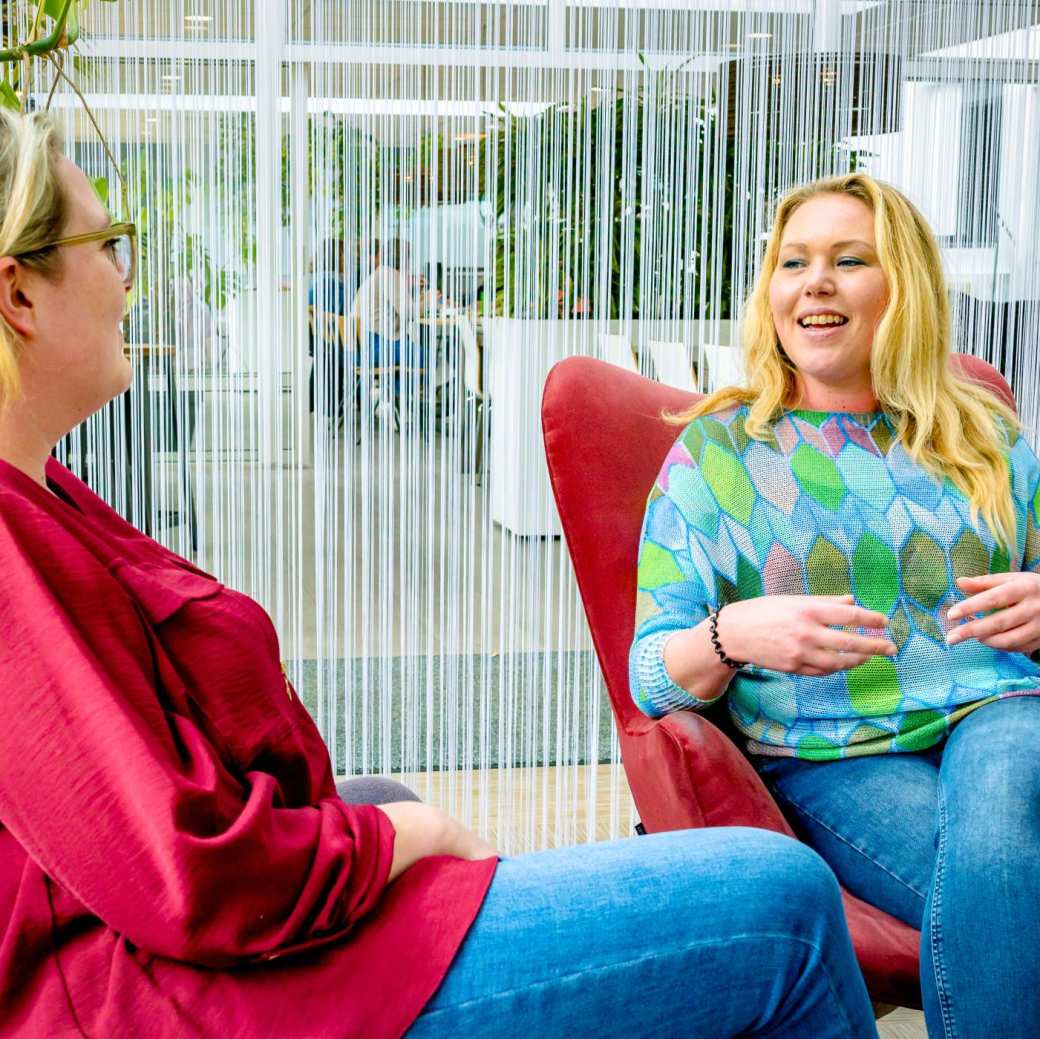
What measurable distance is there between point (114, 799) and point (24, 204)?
0.44 m

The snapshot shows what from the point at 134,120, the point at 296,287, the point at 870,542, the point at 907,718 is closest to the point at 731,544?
the point at 870,542

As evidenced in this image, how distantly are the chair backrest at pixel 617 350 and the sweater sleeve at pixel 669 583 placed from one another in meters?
0.94

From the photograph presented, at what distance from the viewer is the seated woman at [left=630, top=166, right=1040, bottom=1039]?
139cm

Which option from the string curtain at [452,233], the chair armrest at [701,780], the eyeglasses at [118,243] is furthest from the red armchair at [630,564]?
the eyeglasses at [118,243]

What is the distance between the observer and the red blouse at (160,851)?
0.87 m

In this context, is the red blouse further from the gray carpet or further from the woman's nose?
the gray carpet

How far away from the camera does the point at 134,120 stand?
2473 millimetres

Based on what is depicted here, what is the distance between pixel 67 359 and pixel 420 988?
53 cm

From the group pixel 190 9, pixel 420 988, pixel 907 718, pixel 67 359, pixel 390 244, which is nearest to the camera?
pixel 420 988

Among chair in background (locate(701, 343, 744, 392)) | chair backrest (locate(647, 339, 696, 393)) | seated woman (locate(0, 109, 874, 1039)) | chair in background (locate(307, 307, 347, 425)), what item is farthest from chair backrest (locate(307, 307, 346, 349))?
seated woman (locate(0, 109, 874, 1039))

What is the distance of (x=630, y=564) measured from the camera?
183cm

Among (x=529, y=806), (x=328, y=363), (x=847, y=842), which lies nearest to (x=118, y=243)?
(x=847, y=842)

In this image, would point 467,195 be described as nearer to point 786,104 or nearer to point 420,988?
point 786,104

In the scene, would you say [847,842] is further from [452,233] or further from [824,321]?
[452,233]
